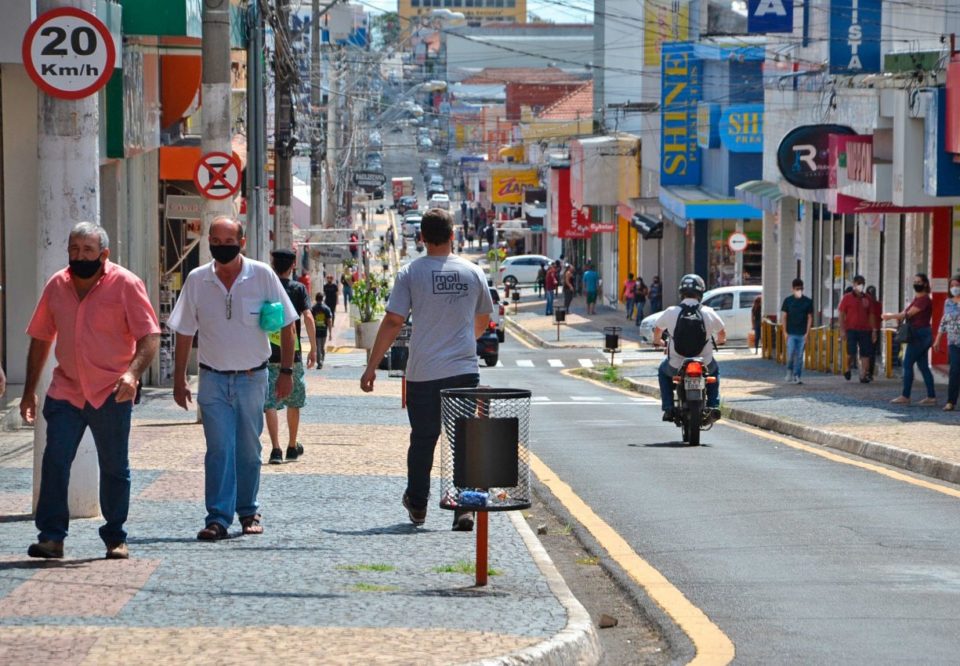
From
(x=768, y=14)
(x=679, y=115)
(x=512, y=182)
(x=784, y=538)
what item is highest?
(x=768, y=14)

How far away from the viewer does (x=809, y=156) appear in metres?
33.8

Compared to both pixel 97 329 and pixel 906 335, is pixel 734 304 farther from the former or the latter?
pixel 97 329

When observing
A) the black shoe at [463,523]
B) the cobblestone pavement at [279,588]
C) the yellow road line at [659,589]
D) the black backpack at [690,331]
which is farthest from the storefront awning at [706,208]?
the black shoe at [463,523]

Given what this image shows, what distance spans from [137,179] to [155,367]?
2761 millimetres

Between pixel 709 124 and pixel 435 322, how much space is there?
153 ft

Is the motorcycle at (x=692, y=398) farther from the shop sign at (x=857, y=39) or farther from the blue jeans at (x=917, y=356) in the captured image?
the shop sign at (x=857, y=39)

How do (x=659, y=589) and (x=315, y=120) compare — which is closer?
(x=659, y=589)

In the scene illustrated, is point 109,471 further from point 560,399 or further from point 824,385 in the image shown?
point 824,385

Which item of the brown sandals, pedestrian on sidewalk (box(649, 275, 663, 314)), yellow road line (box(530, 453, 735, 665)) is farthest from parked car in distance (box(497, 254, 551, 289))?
the brown sandals

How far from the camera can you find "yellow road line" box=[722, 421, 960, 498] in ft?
47.7

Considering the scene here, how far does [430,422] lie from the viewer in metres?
10.6

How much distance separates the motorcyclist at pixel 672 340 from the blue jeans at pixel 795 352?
11.0 m

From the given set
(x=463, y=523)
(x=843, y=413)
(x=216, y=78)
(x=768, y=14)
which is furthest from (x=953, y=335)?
(x=768, y=14)

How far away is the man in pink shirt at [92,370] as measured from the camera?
9117 millimetres
